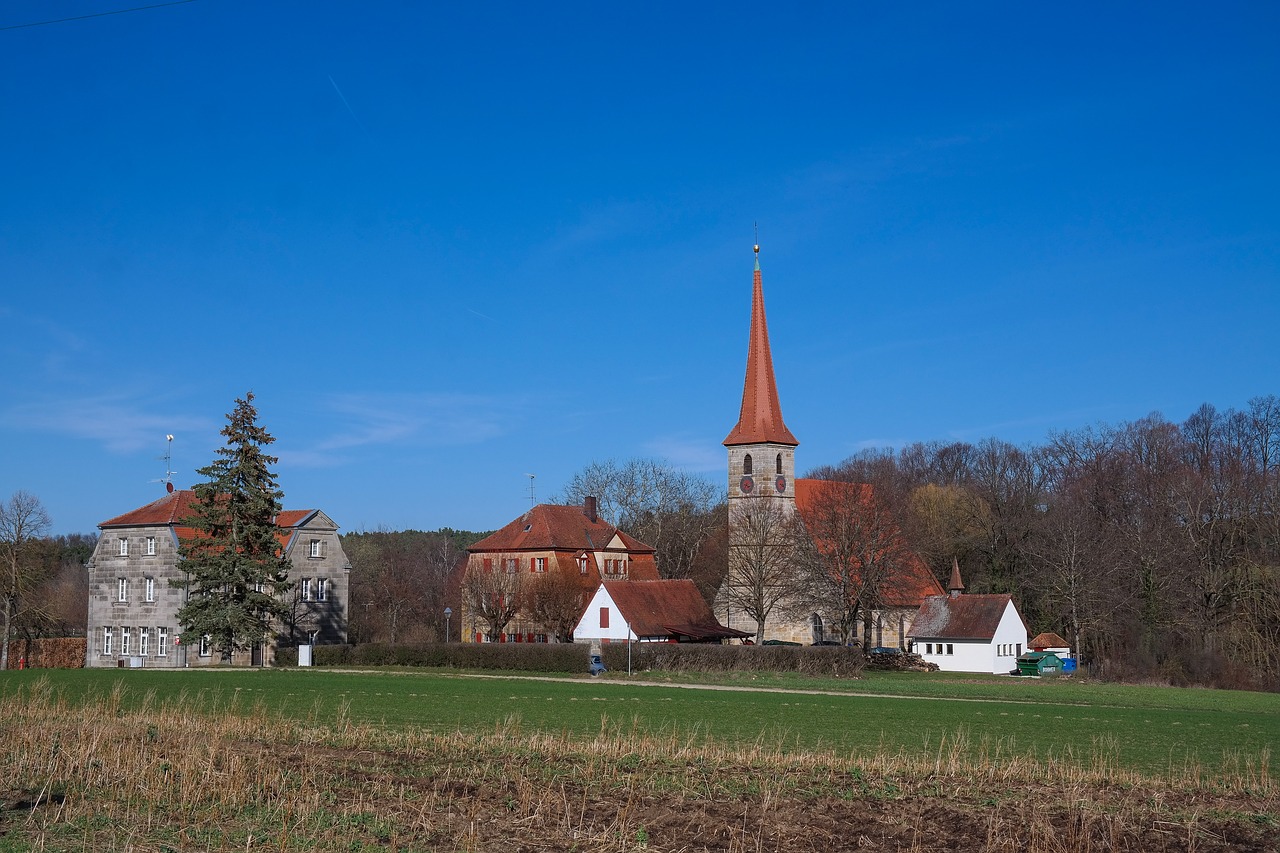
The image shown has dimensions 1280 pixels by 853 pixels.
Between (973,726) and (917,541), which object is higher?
(917,541)

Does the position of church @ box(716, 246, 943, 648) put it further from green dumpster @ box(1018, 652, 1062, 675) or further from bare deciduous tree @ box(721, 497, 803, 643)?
green dumpster @ box(1018, 652, 1062, 675)

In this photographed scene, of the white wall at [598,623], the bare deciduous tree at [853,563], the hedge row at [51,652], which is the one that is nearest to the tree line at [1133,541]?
the bare deciduous tree at [853,563]

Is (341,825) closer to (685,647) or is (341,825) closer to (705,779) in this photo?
(705,779)

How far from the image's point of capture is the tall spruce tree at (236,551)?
5234cm

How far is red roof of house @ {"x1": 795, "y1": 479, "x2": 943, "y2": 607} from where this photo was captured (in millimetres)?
64812

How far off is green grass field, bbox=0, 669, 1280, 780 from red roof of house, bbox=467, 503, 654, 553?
2454 cm

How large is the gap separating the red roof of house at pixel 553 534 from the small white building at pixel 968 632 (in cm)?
1880

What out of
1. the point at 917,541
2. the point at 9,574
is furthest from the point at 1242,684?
the point at 9,574

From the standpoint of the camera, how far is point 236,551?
53.7m

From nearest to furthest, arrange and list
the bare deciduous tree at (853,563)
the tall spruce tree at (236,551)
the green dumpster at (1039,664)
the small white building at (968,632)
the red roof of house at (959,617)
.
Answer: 1. the tall spruce tree at (236,551)
2. the bare deciduous tree at (853,563)
3. the green dumpster at (1039,664)
4. the small white building at (968,632)
5. the red roof of house at (959,617)

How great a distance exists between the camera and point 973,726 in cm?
2891

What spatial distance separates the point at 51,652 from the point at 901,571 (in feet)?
147

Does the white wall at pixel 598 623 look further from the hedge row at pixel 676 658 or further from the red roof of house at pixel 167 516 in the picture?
the red roof of house at pixel 167 516

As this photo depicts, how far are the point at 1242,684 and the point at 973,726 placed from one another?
111ft
